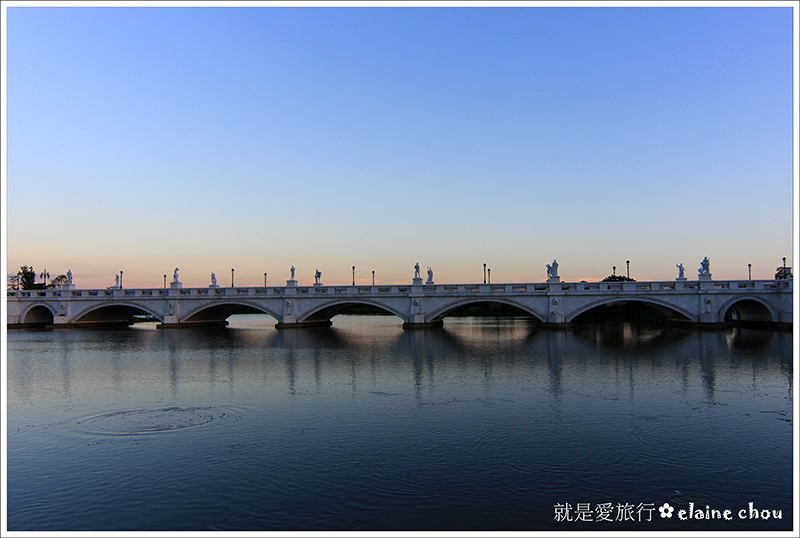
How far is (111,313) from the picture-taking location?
6125cm

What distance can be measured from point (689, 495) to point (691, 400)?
8.37 m

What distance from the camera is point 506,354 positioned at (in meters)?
29.7

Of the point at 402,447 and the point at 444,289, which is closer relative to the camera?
the point at 402,447

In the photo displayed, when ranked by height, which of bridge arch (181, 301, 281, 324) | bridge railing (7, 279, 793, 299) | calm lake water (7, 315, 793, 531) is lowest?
calm lake water (7, 315, 793, 531)

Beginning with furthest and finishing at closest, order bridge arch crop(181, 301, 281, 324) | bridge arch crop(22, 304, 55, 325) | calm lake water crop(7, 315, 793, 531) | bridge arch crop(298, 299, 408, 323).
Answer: bridge arch crop(22, 304, 55, 325) → bridge arch crop(181, 301, 281, 324) → bridge arch crop(298, 299, 408, 323) → calm lake water crop(7, 315, 793, 531)

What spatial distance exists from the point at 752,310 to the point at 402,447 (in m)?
47.5

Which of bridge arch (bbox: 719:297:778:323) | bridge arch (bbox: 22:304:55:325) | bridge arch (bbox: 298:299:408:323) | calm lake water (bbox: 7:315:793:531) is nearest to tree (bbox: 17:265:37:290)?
bridge arch (bbox: 22:304:55:325)

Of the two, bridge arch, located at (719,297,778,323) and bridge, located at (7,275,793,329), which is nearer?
bridge arch, located at (719,297,778,323)

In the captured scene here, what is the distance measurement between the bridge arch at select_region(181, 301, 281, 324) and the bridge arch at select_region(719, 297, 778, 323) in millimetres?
37483

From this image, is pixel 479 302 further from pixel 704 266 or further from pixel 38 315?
pixel 38 315

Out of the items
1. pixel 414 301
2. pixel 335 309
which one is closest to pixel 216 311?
pixel 335 309

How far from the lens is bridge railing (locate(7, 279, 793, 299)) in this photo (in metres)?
44.8

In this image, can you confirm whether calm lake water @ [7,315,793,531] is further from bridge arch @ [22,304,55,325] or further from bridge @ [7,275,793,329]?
bridge arch @ [22,304,55,325]

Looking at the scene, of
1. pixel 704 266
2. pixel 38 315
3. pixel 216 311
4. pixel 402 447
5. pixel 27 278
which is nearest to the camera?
pixel 402 447
